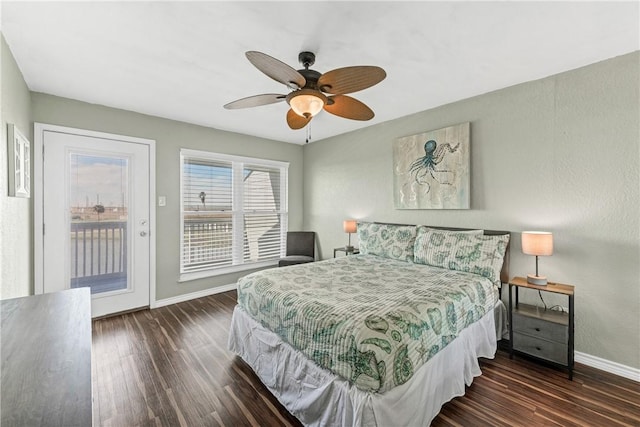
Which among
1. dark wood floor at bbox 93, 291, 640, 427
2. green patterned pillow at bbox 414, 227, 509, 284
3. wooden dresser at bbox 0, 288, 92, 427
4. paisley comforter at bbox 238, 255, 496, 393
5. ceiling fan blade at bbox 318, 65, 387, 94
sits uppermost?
ceiling fan blade at bbox 318, 65, 387, 94

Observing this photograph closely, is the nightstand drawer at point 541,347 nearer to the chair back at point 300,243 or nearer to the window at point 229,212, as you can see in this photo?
the chair back at point 300,243

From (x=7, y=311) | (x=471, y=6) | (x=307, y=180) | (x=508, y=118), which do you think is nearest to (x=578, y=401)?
(x=508, y=118)

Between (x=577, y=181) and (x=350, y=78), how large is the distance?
7.07ft

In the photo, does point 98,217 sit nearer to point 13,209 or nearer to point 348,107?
point 13,209

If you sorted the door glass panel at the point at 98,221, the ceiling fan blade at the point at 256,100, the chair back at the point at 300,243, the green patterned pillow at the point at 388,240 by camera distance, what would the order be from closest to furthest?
the ceiling fan blade at the point at 256,100 → the door glass panel at the point at 98,221 → the green patterned pillow at the point at 388,240 → the chair back at the point at 300,243

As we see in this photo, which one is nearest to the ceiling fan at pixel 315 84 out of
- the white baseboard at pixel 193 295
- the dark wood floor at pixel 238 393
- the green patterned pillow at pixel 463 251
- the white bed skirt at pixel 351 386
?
the green patterned pillow at pixel 463 251

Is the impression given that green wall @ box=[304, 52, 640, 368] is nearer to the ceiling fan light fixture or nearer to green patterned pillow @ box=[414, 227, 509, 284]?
green patterned pillow @ box=[414, 227, 509, 284]

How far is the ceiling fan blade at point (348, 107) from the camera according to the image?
207 cm

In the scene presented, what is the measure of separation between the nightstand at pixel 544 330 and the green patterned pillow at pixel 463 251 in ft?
0.76

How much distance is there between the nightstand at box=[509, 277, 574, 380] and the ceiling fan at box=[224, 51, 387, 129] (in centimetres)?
206

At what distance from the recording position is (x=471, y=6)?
1605mm

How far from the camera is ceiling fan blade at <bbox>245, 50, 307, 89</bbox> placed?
1514 mm

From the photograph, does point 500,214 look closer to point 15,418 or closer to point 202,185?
point 15,418

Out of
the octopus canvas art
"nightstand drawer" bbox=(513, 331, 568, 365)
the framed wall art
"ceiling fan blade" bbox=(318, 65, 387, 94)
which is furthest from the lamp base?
the framed wall art
